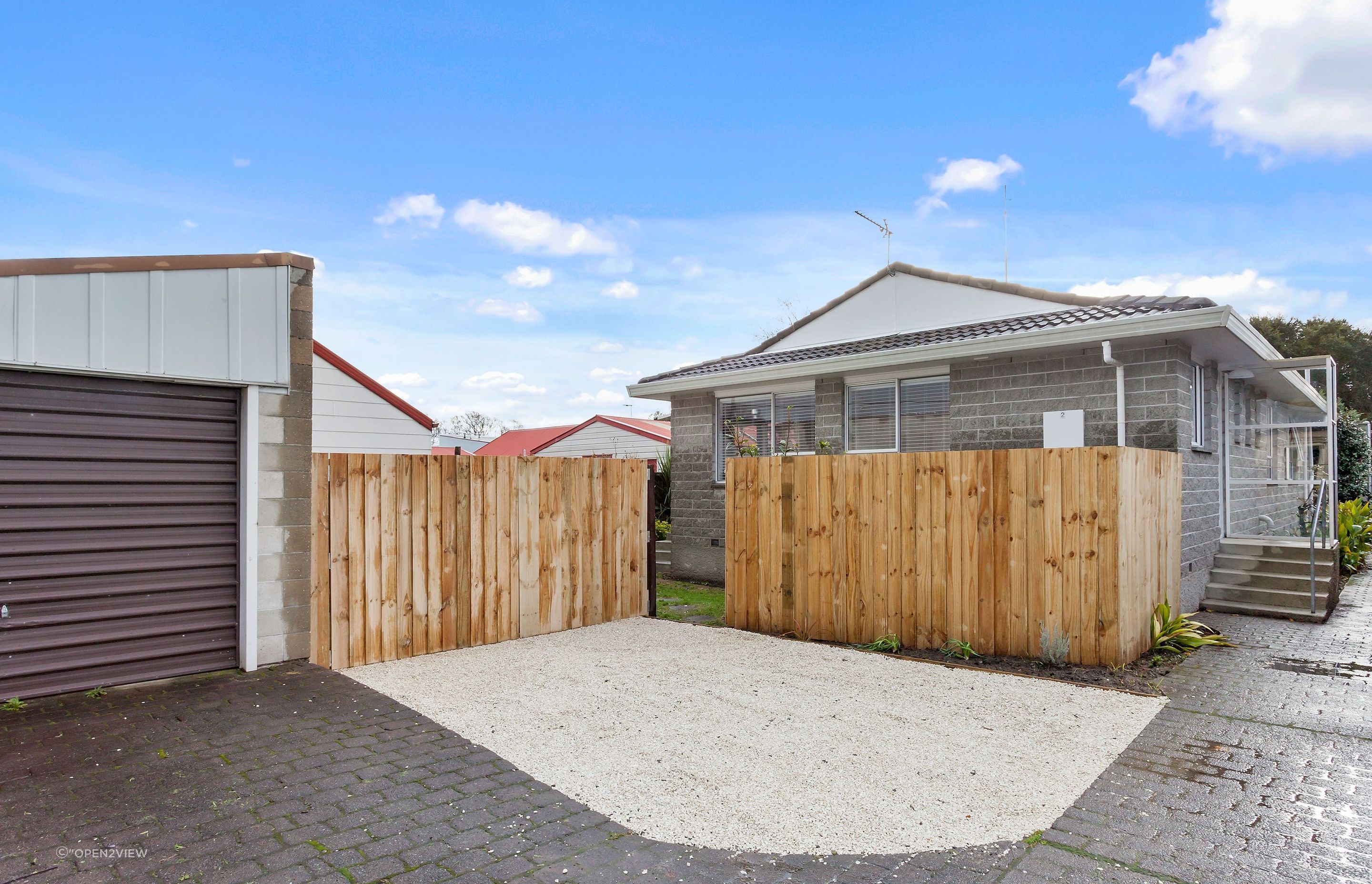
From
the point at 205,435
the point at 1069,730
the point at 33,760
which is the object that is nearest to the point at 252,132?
the point at 205,435

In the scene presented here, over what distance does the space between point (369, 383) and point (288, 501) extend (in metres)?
6.03

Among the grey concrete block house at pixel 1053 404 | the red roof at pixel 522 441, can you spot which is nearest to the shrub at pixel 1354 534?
the grey concrete block house at pixel 1053 404

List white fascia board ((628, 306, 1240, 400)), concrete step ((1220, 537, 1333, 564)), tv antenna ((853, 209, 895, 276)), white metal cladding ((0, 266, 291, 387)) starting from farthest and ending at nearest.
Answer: tv antenna ((853, 209, 895, 276)) → concrete step ((1220, 537, 1333, 564)) → white fascia board ((628, 306, 1240, 400)) → white metal cladding ((0, 266, 291, 387))

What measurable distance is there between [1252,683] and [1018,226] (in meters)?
11.6

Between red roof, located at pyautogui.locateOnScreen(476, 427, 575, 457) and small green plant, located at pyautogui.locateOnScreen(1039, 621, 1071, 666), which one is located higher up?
red roof, located at pyautogui.locateOnScreen(476, 427, 575, 457)

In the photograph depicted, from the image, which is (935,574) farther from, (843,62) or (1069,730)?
(843,62)

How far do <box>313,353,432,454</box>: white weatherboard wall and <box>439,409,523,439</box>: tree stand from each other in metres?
34.9

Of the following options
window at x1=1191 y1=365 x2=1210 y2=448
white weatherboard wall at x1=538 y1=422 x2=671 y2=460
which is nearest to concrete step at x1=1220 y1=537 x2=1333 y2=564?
window at x1=1191 y1=365 x2=1210 y2=448

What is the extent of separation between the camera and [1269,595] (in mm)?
9102

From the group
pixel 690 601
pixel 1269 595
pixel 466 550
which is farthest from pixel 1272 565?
pixel 466 550

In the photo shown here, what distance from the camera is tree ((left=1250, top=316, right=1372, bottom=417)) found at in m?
35.8

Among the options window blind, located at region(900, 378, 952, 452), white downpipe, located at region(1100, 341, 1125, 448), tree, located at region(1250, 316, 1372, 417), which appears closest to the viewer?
white downpipe, located at region(1100, 341, 1125, 448)

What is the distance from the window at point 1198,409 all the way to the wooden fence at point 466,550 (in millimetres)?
6535

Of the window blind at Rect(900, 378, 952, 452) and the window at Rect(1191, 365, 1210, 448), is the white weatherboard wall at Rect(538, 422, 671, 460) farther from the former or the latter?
the window at Rect(1191, 365, 1210, 448)
